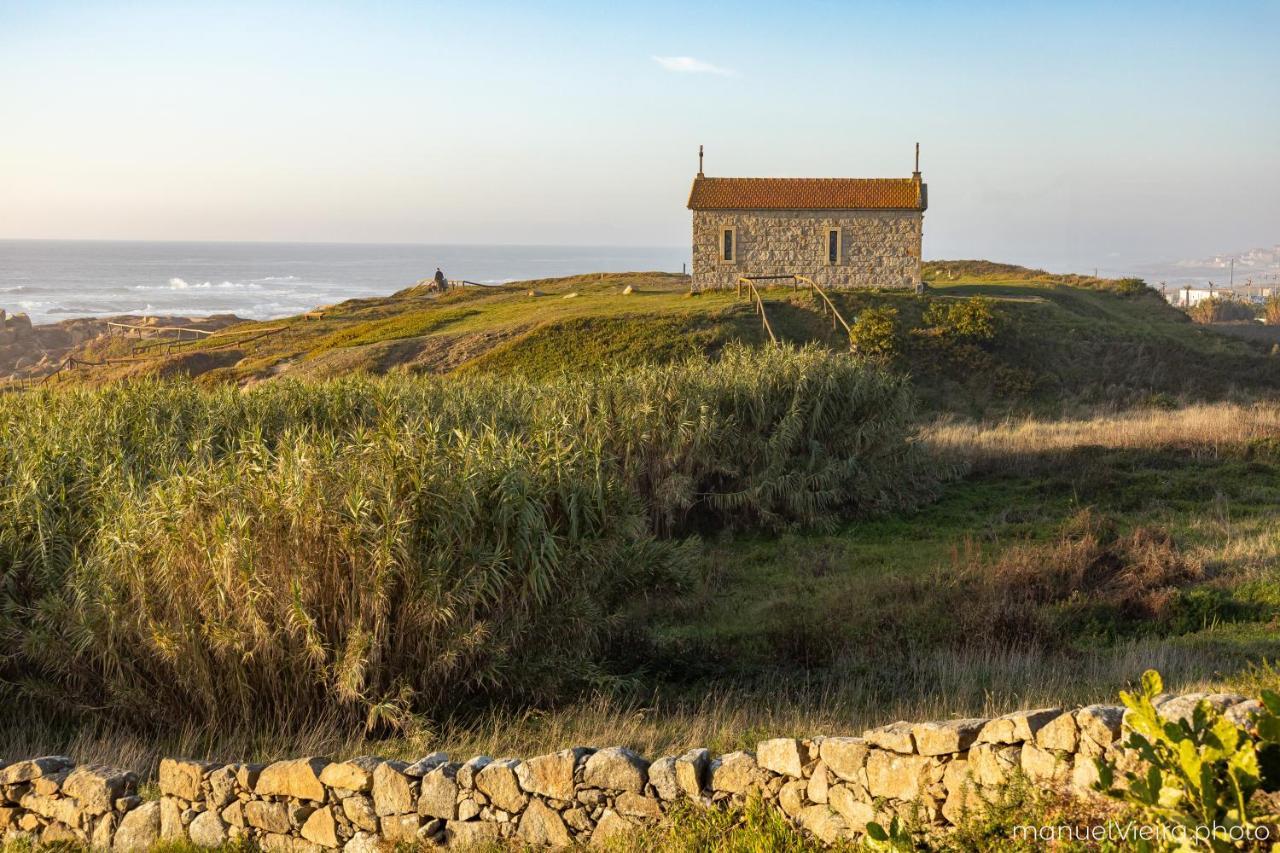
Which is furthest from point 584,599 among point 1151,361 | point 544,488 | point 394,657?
point 1151,361

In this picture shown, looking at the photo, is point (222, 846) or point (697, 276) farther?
point (697, 276)

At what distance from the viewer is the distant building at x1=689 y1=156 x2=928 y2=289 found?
155 feet

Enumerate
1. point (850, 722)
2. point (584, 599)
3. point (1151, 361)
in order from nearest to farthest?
1. point (850, 722)
2. point (584, 599)
3. point (1151, 361)

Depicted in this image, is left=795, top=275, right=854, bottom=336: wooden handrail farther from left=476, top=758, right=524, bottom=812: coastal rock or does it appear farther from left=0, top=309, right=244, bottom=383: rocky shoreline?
left=0, top=309, right=244, bottom=383: rocky shoreline

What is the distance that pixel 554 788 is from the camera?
22.7 ft

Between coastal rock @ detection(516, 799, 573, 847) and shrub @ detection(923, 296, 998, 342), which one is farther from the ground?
shrub @ detection(923, 296, 998, 342)

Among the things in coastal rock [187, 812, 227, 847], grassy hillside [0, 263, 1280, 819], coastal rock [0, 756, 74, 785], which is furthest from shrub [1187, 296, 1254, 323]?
coastal rock [0, 756, 74, 785]

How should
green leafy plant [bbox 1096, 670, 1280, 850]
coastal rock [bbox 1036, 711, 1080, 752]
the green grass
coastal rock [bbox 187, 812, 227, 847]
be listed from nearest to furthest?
green leafy plant [bbox 1096, 670, 1280, 850] → coastal rock [bbox 1036, 711, 1080, 752] → coastal rock [bbox 187, 812, 227, 847] → the green grass

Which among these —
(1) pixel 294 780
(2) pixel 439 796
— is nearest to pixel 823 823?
(2) pixel 439 796

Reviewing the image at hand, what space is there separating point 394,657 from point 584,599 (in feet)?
6.77

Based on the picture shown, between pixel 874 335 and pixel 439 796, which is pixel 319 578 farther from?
pixel 874 335

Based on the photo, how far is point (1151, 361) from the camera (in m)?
39.1

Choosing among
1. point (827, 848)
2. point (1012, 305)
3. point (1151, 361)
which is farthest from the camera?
point (1012, 305)

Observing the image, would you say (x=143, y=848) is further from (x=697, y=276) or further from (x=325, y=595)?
(x=697, y=276)
